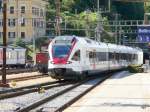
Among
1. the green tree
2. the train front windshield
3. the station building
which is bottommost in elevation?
the green tree

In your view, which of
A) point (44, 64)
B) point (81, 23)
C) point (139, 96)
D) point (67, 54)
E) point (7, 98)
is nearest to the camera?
point (7, 98)

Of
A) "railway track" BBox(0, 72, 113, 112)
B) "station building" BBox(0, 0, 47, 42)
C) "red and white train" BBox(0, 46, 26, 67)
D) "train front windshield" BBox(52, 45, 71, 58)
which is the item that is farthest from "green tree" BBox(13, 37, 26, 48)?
"railway track" BBox(0, 72, 113, 112)

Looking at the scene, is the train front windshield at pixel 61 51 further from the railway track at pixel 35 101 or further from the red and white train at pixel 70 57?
the railway track at pixel 35 101

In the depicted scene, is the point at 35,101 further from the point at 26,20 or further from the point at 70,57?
the point at 26,20

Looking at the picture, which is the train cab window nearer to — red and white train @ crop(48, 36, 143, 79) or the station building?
red and white train @ crop(48, 36, 143, 79)

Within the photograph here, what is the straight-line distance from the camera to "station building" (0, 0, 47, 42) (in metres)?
125

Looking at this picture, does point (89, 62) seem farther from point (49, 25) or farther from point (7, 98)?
point (49, 25)

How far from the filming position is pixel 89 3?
479 ft

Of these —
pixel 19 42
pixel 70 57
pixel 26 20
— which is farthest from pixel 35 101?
pixel 26 20

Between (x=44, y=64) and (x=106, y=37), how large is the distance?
219ft

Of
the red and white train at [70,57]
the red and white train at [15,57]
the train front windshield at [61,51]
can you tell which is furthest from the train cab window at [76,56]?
the red and white train at [15,57]

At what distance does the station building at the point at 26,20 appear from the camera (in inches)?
4911

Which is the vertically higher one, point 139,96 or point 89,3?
point 89,3

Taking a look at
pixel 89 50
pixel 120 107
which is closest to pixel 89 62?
pixel 89 50
